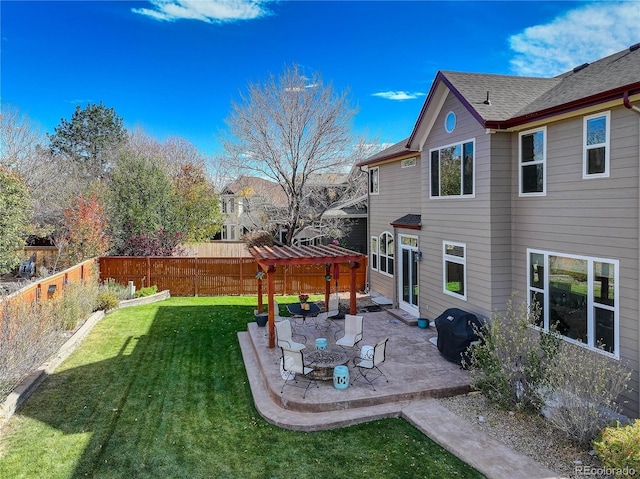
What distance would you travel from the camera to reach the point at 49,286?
1198cm

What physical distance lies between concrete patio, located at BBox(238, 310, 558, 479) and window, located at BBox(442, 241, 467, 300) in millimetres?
1588

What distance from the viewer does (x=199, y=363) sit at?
10.4 m

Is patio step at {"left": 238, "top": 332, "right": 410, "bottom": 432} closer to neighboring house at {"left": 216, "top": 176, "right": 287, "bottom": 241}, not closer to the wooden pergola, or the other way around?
the wooden pergola

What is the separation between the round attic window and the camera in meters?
10.8

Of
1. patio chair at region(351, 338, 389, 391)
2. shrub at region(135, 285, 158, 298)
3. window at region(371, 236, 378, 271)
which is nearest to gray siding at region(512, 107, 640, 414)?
patio chair at region(351, 338, 389, 391)

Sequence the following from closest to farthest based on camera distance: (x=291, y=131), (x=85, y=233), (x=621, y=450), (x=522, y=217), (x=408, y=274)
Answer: (x=621, y=450)
(x=522, y=217)
(x=408, y=274)
(x=85, y=233)
(x=291, y=131)

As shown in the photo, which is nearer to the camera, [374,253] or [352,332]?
[352,332]

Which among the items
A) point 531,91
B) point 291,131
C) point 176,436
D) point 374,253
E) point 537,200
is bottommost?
point 176,436

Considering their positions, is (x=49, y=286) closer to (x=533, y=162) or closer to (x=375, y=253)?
(x=375, y=253)

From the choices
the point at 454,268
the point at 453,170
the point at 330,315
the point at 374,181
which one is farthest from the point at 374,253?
the point at 453,170

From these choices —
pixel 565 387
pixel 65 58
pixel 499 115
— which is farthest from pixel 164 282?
pixel 65 58

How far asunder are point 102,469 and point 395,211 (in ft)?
39.8

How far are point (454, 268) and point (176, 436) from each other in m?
7.63

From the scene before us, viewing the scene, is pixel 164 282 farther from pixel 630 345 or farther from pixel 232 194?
pixel 630 345
